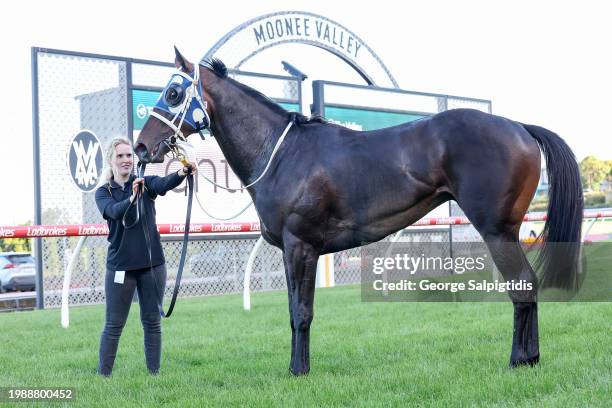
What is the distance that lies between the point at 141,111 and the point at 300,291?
5.59 m

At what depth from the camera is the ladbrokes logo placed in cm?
855

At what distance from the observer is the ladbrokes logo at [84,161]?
855 cm

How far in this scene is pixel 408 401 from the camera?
361 centimetres

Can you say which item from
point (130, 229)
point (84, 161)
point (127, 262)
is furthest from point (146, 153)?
point (84, 161)

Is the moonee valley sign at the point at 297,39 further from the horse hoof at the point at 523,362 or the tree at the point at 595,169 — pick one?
the tree at the point at 595,169

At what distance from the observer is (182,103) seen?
15.2ft

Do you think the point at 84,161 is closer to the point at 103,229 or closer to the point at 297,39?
the point at 103,229

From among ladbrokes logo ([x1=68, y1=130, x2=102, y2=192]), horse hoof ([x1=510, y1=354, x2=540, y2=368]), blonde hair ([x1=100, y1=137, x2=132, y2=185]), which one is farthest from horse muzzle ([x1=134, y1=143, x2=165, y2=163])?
ladbrokes logo ([x1=68, y1=130, x2=102, y2=192])

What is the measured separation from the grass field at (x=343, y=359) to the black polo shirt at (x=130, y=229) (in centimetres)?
79

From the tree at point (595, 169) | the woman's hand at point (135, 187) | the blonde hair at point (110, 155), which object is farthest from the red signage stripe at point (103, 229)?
the tree at point (595, 169)

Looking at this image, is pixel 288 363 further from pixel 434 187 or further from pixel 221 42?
pixel 221 42

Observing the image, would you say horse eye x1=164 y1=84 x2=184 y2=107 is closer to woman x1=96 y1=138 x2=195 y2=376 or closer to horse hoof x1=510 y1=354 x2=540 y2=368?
woman x1=96 y1=138 x2=195 y2=376

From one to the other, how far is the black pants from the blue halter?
107cm

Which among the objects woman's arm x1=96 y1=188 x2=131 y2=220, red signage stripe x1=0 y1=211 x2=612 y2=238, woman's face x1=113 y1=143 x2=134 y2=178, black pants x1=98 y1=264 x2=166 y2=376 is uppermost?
woman's face x1=113 y1=143 x2=134 y2=178
